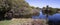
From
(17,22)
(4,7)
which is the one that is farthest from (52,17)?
(4,7)

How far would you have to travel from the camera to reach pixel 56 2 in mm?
5684

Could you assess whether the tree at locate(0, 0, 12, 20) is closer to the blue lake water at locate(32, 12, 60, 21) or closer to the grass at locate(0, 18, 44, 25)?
the grass at locate(0, 18, 44, 25)

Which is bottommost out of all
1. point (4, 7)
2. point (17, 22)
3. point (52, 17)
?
point (17, 22)

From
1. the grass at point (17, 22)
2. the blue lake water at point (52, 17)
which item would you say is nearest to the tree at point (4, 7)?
the grass at point (17, 22)

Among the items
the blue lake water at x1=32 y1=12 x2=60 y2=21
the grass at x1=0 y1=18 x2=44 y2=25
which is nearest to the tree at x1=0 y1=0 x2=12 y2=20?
the grass at x1=0 y1=18 x2=44 y2=25

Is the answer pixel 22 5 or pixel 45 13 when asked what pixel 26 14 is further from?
pixel 45 13

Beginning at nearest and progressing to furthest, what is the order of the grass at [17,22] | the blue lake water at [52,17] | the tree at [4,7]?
the grass at [17,22]
the blue lake water at [52,17]
the tree at [4,7]

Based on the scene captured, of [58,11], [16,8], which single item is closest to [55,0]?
[58,11]

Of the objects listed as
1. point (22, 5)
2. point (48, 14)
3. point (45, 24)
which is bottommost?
point (45, 24)

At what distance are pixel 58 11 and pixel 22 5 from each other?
5.37ft

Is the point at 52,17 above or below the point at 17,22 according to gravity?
above

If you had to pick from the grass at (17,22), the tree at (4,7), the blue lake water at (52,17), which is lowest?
the grass at (17,22)

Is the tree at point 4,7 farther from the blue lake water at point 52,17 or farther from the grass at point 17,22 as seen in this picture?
the blue lake water at point 52,17

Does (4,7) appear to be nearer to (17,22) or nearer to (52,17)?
(17,22)
